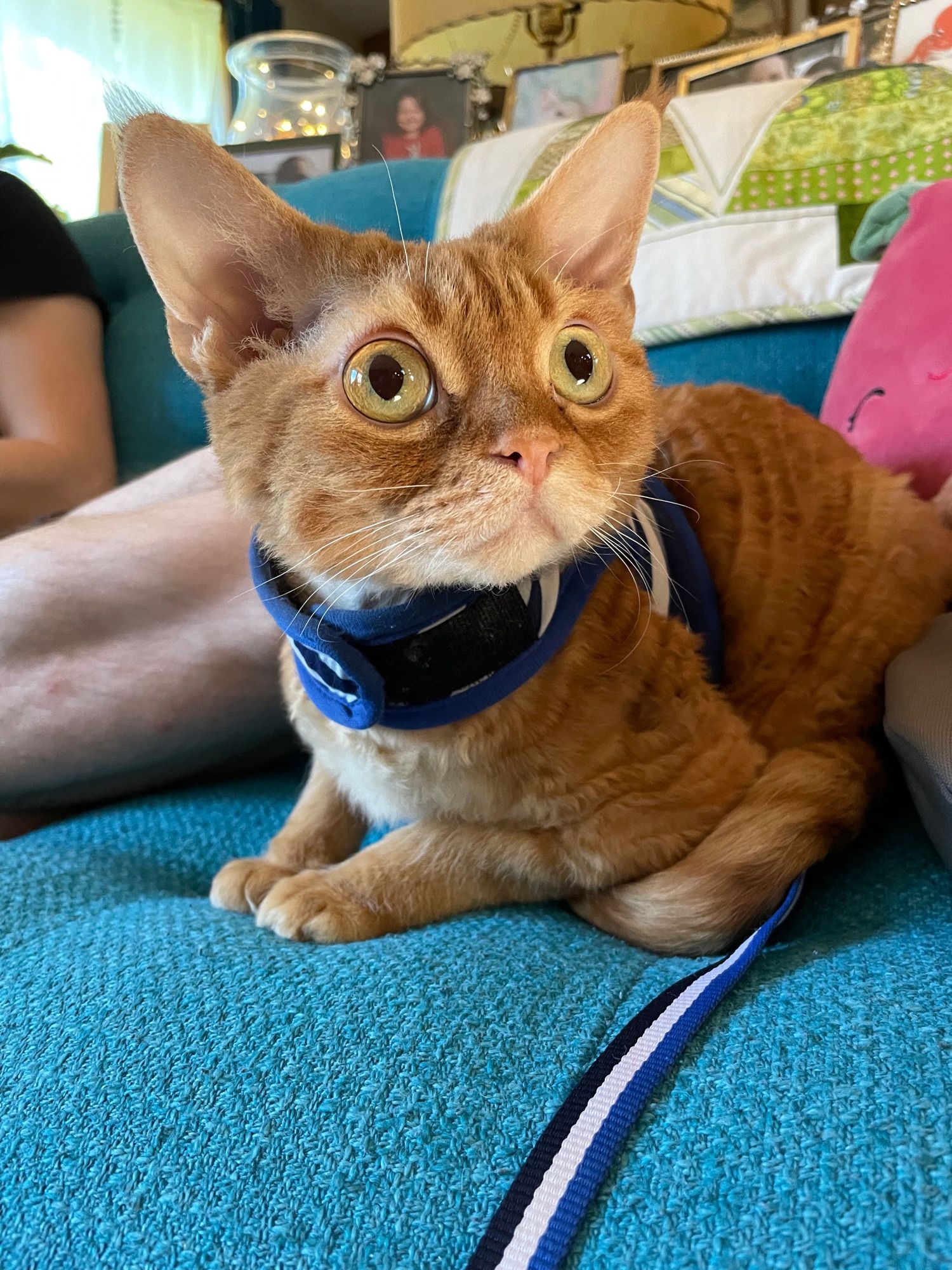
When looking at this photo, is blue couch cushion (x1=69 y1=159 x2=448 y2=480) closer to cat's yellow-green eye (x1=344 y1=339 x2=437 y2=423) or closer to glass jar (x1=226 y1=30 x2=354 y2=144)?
glass jar (x1=226 y1=30 x2=354 y2=144)

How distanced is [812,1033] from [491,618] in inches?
15.6

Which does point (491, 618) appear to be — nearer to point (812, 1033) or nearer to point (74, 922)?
point (812, 1033)

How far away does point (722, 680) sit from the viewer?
0.98 m

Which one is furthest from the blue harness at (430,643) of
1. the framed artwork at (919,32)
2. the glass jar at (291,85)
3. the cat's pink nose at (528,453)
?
the glass jar at (291,85)

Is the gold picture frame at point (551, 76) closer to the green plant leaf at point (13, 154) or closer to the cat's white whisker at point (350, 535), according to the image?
the green plant leaf at point (13, 154)

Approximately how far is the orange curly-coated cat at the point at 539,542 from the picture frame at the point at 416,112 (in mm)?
1741

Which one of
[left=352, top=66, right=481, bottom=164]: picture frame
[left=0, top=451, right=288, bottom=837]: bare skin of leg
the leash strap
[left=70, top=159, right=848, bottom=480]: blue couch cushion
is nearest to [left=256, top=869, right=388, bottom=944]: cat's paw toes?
the leash strap

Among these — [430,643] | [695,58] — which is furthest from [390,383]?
[695,58]

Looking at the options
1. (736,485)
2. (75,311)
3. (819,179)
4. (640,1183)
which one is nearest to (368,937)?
(640,1183)

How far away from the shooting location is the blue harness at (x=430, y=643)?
71 cm

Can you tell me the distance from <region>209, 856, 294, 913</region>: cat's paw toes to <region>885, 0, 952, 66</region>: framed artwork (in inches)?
73.3

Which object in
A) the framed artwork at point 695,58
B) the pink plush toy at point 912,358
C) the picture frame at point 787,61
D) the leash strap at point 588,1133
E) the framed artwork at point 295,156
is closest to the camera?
the leash strap at point 588,1133

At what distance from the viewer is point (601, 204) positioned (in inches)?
31.5

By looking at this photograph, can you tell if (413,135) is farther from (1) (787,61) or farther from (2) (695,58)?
(1) (787,61)
